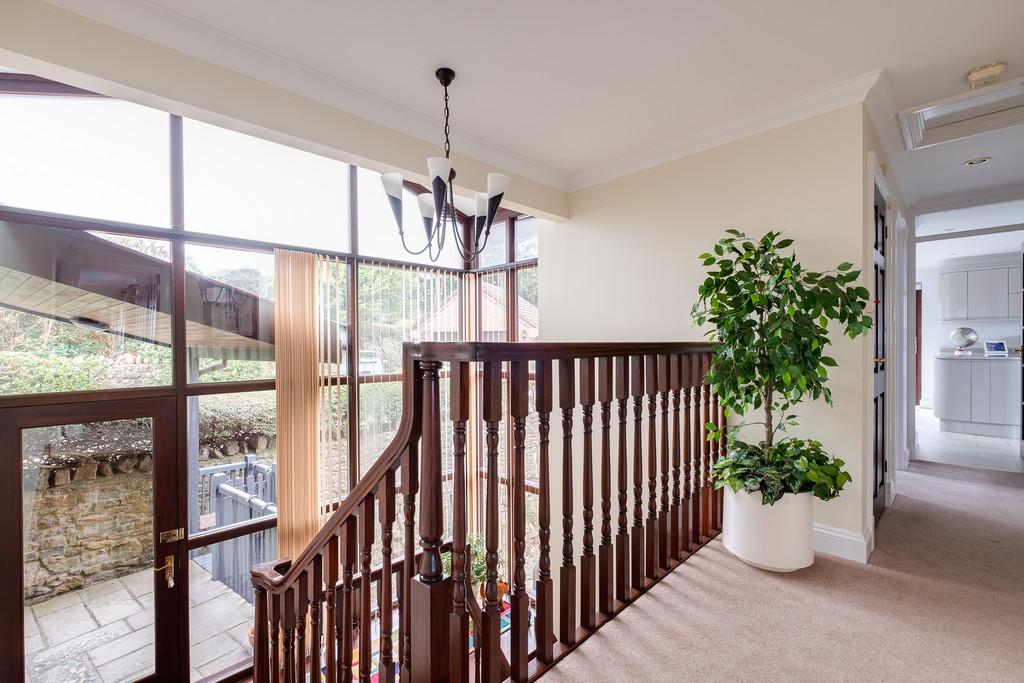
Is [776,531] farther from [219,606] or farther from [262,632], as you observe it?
[219,606]

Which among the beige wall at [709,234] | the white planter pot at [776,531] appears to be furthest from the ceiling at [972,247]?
the white planter pot at [776,531]

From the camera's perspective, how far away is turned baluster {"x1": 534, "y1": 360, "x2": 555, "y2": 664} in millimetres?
1271

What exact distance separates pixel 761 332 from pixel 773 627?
115 cm

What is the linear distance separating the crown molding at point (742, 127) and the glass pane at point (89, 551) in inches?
146

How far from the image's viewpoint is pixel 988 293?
233 inches

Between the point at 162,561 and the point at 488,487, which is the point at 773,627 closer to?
the point at 488,487

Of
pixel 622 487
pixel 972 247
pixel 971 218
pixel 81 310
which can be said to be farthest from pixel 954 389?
pixel 81 310

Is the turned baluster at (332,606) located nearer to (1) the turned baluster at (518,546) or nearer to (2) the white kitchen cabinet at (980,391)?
(1) the turned baluster at (518,546)

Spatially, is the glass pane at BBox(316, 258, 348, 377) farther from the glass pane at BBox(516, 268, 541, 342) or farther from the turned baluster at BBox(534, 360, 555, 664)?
the turned baluster at BBox(534, 360, 555, 664)

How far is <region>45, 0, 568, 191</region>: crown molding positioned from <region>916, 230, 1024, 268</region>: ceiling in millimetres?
5863

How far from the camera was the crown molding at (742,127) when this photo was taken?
7.56 feet

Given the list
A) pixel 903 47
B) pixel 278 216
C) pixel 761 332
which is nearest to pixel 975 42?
pixel 903 47

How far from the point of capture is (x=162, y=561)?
294 cm

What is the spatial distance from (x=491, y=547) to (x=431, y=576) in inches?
7.3
